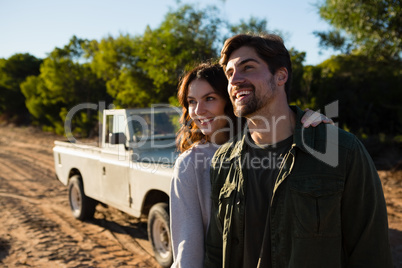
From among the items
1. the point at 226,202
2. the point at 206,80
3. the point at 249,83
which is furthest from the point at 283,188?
the point at 206,80

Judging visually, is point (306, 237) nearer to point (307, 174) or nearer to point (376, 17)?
point (307, 174)

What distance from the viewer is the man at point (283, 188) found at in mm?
1426

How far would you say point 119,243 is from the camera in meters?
5.38

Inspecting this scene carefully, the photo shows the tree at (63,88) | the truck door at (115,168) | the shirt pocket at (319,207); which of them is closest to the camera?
the shirt pocket at (319,207)

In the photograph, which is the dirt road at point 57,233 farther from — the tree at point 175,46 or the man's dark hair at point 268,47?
the tree at point 175,46

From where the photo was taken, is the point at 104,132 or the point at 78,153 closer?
the point at 104,132

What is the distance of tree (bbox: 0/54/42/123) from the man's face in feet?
99.1

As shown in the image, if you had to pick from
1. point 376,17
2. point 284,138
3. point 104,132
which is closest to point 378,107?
point 376,17

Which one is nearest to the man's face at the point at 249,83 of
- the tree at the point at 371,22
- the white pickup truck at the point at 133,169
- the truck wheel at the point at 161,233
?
the white pickup truck at the point at 133,169

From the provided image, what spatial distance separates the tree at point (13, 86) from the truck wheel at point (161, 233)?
2745cm

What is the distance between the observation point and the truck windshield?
531 centimetres

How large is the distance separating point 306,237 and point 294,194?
0.17 metres

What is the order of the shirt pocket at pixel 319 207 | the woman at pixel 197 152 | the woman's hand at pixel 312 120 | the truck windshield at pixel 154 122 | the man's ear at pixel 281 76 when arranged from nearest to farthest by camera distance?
the shirt pocket at pixel 319 207 → the woman's hand at pixel 312 120 → the man's ear at pixel 281 76 → the woman at pixel 197 152 → the truck windshield at pixel 154 122

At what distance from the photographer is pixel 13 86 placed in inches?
1177
